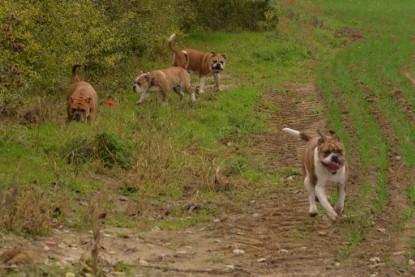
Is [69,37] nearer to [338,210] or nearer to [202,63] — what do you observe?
[202,63]

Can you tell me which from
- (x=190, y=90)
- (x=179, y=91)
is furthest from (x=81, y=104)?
(x=190, y=90)

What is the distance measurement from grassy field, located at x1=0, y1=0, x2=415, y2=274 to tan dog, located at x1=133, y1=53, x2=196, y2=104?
294mm

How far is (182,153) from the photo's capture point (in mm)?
13453

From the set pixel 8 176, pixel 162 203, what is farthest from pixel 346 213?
pixel 8 176

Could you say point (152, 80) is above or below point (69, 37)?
below

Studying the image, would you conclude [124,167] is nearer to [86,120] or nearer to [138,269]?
[86,120]

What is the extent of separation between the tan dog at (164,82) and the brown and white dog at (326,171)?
7.50 meters

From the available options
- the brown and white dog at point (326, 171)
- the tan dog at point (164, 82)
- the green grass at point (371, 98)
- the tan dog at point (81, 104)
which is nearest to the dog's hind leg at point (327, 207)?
the brown and white dog at point (326, 171)

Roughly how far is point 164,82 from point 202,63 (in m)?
2.71

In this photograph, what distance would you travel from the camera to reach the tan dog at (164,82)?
18.0 meters

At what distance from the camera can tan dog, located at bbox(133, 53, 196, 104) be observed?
59.0 feet

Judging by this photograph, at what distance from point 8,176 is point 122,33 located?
8956mm

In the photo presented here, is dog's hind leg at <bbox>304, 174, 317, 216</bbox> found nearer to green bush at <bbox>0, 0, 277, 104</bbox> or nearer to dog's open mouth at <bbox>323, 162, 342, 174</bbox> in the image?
dog's open mouth at <bbox>323, 162, 342, 174</bbox>

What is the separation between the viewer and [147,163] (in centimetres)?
1248
